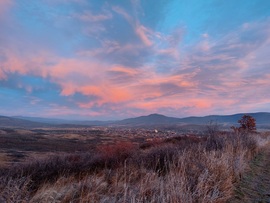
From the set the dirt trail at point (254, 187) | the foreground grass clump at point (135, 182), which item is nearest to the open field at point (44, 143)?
the foreground grass clump at point (135, 182)

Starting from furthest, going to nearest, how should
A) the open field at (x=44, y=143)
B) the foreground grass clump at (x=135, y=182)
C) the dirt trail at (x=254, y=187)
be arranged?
the open field at (x=44, y=143) < the dirt trail at (x=254, y=187) < the foreground grass clump at (x=135, y=182)

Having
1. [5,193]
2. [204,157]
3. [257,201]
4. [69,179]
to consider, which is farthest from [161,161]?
[5,193]

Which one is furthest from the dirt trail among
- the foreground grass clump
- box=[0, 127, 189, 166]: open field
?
box=[0, 127, 189, 166]: open field

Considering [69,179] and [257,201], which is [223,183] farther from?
[69,179]

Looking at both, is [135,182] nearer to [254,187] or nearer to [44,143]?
[254,187]

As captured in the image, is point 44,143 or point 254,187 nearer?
point 254,187

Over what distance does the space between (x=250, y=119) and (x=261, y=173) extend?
30.9 m

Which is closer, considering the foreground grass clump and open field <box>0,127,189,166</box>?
the foreground grass clump

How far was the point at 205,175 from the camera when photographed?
249 inches

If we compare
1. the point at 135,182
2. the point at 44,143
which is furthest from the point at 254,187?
the point at 44,143

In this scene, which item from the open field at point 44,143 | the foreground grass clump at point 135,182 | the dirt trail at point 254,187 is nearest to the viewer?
the foreground grass clump at point 135,182

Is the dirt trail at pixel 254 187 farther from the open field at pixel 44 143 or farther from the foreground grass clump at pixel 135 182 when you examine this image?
the open field at pixel 44 143

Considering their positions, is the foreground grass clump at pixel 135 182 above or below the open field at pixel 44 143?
above

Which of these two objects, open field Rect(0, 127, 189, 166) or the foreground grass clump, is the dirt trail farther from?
open field Rect(0, 127, 189, 166)
